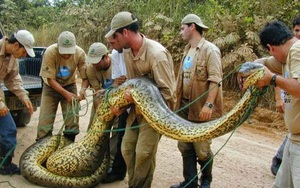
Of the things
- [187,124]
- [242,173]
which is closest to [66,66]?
[187,124]

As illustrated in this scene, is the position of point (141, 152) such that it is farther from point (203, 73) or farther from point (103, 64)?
point (103, 64)

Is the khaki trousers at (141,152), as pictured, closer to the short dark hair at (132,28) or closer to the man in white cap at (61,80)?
the short dark hair at (132,28)

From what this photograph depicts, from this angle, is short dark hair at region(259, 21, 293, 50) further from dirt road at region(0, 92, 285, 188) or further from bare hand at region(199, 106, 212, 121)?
bare hand at region(199, 106, 212, 121)

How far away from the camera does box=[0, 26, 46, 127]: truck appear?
6.03m

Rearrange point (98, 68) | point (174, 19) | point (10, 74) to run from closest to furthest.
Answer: point (10, 74) < point (98, 68) < point (174, 19)

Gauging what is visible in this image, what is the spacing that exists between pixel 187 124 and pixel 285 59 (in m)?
1.10

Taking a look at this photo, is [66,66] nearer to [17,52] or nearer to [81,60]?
[81,60]

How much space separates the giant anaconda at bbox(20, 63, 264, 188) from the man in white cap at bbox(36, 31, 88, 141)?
47 cm

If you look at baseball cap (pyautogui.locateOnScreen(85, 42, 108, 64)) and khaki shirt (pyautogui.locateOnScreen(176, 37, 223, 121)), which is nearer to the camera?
khaki shirt (pyautogui.locateOnScreen(176, 37, 223, 121))

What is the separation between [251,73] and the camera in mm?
3162

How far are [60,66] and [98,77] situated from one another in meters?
0.59

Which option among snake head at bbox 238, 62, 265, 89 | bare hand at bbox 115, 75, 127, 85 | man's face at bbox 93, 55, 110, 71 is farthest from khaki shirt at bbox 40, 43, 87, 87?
snake head at bbox 238, 62, 265, 89

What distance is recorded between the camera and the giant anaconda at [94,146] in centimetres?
395

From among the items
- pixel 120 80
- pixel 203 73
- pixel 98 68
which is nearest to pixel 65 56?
pixel 98 68
